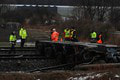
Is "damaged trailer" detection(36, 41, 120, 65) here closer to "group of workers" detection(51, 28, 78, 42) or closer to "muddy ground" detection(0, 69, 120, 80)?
"group of workers" detection(51, 28, 78, 42)

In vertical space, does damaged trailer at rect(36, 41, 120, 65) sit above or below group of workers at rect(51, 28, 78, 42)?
below

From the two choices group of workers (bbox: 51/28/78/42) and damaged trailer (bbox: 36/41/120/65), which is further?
group of workers (bbox: 51/28/78/42)

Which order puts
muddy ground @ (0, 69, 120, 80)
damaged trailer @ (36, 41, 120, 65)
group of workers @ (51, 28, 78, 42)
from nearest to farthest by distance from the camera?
1. muddy ground @ (0, 69, 120, 80)
2. damaged trailer @ (36, 41, 120, 65)
3. group of workers @ (51, 28, 78, 42)

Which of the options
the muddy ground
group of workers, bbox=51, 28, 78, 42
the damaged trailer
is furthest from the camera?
group of workers, bbox=51, 28, 78, 42

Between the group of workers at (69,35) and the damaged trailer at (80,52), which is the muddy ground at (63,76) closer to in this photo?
the damaged trailer at (80,52)

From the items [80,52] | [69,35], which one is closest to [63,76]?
[80,52]

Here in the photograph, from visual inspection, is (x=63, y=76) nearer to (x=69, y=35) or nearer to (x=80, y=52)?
(x=80, y=52)

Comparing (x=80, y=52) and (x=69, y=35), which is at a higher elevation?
(x=69, y=35)

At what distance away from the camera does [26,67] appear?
502 inches

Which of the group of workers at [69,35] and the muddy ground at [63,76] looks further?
the group of workers at [69,35]

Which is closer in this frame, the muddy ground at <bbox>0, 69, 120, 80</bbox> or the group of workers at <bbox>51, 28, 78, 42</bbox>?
the muddy ground at <bbox>0, 69, 120, 80</bbox>

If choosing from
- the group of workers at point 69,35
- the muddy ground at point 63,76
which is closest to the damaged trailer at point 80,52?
the group of workers at point 69,35

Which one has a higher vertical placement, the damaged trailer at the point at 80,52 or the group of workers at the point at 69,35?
the group of workers at the point at 69,35

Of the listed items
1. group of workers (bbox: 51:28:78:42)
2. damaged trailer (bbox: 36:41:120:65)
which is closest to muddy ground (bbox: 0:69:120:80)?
damaged trailer (bbox: 36:41:120:65)
